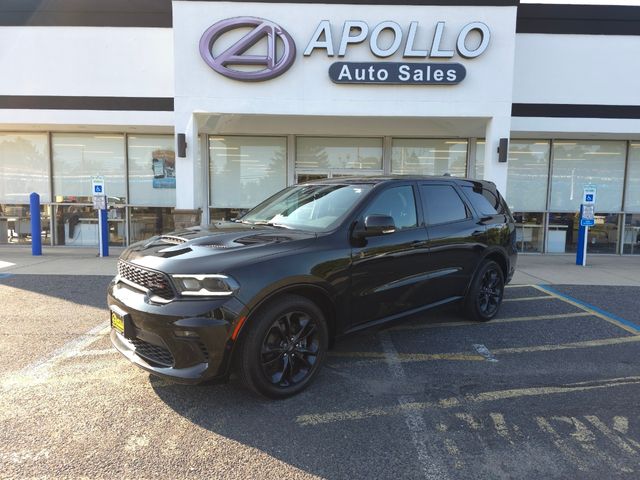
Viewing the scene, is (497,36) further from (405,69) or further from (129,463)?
(129,463)

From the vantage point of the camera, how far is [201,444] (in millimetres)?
2770

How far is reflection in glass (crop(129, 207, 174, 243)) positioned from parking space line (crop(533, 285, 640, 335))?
9.47 m

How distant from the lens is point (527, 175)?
12094 millimetres

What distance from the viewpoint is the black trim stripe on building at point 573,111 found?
10422 millimetres

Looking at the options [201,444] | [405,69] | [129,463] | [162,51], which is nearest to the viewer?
[129,463]

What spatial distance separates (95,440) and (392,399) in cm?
212

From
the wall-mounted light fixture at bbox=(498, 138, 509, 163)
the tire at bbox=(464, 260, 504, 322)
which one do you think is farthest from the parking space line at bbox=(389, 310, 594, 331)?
the wall-mounted light fixture at bbox=(498, 138, 509, 163)

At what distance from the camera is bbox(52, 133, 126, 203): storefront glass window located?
474 inches

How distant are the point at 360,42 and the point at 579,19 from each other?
5760mm

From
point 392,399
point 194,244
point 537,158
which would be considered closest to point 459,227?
point 392,399

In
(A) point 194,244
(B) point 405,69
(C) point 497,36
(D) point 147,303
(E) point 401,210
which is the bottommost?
(D) point 147,303

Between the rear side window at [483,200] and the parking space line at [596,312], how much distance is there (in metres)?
1.91

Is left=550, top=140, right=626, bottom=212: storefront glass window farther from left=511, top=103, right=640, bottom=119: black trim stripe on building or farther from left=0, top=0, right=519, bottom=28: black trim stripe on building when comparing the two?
left=0, top=0, right=519, bottom=28: black trim stripe on building

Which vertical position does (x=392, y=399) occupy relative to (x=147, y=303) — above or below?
below
